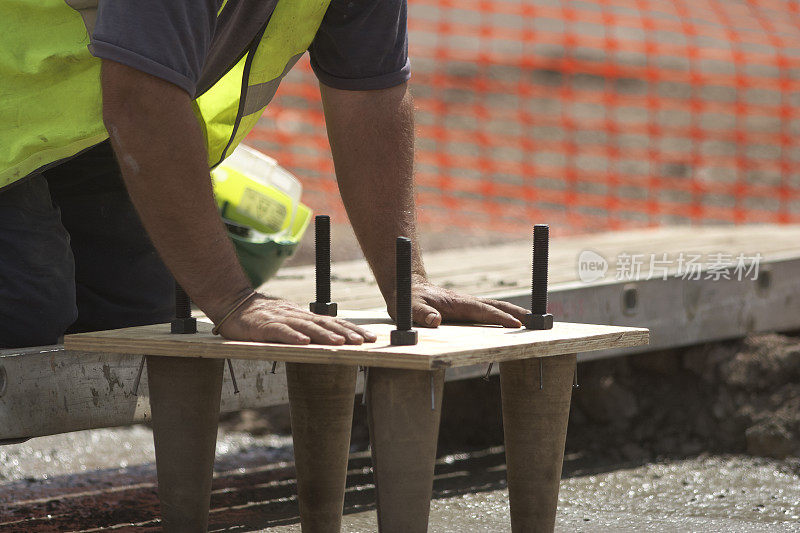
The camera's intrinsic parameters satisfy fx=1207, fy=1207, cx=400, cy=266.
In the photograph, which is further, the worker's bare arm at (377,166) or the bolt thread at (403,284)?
the worker's bare arm at (377,166)

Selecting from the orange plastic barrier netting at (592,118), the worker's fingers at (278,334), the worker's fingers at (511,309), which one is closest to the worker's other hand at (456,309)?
the worker's fingers at (511,309)

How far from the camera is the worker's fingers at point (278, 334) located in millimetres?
2201

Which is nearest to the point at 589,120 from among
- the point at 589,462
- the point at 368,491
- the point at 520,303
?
the point at 589,462

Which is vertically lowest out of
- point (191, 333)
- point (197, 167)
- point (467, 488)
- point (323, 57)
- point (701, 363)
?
point (467, 488)

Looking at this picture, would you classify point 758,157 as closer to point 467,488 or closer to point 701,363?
point 701,363

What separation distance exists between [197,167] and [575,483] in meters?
2.03

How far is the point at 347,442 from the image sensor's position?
2.55 meters

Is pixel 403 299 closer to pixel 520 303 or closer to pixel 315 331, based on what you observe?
pixel 315 331

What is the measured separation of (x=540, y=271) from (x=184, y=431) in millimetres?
814

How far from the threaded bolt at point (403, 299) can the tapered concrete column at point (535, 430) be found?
12.7 inches

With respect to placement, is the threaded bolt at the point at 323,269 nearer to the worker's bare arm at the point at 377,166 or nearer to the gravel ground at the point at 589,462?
the worker's bare arm at the point at 377,166

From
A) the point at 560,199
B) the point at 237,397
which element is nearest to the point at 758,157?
the point at 560,199

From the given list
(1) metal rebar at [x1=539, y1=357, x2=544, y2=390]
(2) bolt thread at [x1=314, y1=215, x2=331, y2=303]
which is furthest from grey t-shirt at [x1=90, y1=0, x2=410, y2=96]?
(1) metal rebar at [x1=539, y1=357, x2=544, y2=390]

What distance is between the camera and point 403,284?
7.45ft
